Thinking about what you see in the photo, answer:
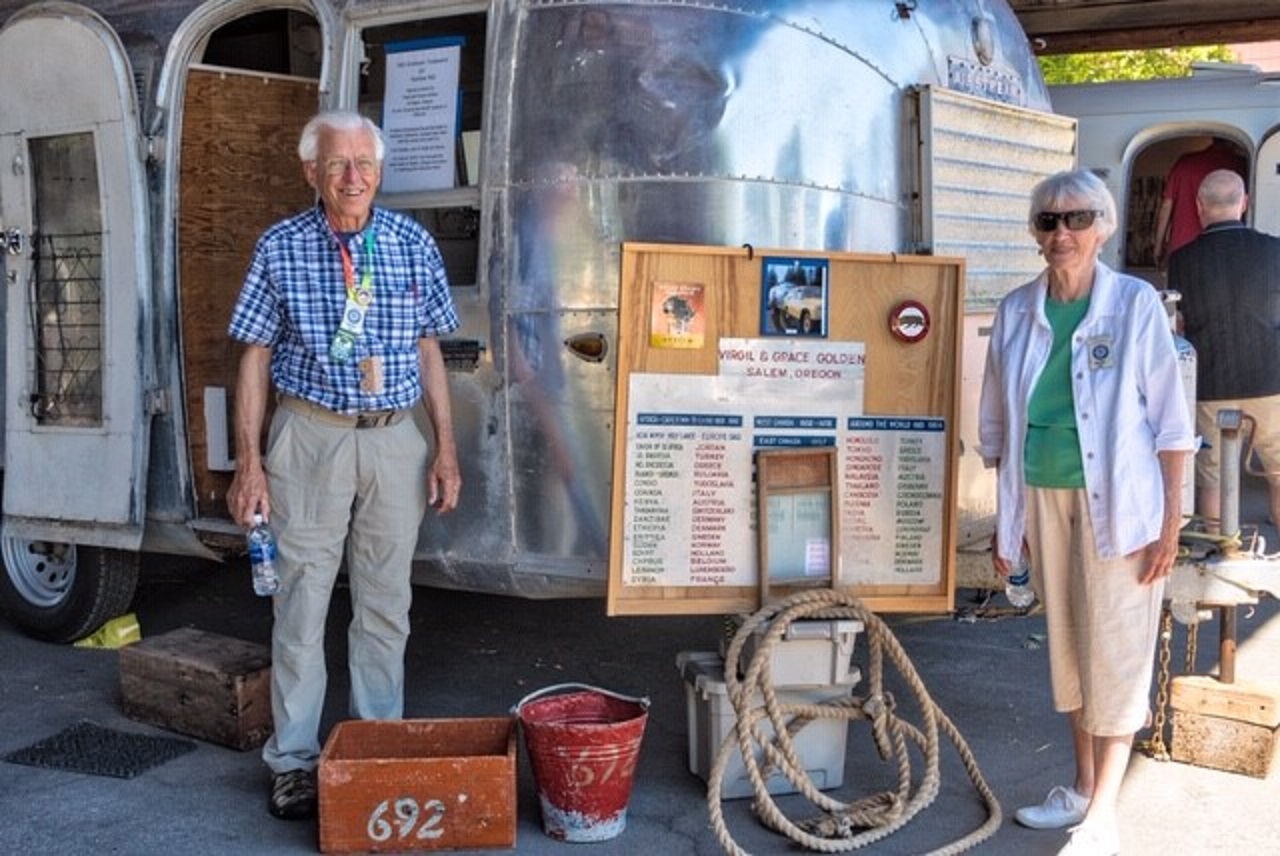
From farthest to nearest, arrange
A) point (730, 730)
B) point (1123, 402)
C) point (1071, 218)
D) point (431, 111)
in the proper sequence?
1. point (431, 111)
2. point (730, 730)
3. point (1071, 218)
4. point (1123, 402)

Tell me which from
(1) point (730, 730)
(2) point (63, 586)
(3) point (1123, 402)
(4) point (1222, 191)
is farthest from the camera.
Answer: (2) point (63, 586)

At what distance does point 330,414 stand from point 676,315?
3.54 feet

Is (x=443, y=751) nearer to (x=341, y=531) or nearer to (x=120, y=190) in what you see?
(x=341, y=531)

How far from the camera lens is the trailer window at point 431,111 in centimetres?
510

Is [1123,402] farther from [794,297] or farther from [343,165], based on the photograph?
[343,165]

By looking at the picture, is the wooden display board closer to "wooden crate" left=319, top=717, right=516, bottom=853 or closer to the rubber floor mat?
"wooden crate" left=319, top=717, right=516, bottom=853

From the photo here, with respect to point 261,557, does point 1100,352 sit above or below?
above

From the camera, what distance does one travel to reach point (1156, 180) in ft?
40.7

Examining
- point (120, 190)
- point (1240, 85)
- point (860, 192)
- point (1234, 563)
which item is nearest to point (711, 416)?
point (860, 192)

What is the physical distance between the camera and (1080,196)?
415 centimetres

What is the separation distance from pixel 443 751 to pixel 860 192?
222 centimetres

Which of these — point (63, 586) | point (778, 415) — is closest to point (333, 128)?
point (778, 415)

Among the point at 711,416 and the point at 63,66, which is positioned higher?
the point at 63,66

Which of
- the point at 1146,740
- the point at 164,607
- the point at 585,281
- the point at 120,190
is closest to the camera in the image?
the point at 585,281
